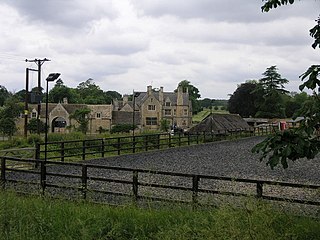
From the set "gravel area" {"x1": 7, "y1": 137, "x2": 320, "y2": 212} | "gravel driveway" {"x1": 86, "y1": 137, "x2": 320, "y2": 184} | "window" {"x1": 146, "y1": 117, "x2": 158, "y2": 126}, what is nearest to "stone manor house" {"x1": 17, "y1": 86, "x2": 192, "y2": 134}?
"window" {"x1": 146, "y1": 117, "x2": 158, "y2": 126}

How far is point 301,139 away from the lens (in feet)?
12.7

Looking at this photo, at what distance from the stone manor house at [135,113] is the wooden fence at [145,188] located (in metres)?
47.1

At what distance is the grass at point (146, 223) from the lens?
4398 millimetres

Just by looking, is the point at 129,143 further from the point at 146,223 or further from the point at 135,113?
the point at 135,113

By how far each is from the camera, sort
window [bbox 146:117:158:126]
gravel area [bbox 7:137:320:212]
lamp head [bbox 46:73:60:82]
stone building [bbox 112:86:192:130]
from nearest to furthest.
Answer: gravel area [bbox 7:137:320:212] → lamp head [bbox 46:73:60:82] → stone building [bbox 112:86:192:130] → window [bbox 146:117:158:126]

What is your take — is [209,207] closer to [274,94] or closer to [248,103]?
[274,94]

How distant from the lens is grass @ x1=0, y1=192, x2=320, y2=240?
173 inches

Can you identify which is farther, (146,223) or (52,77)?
(52,77)

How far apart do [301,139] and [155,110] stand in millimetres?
75431

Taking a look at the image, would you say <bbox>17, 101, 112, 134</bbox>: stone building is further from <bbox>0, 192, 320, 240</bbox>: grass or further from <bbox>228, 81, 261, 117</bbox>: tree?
<bbox>0, 192, 320, 240</bbox>: grass

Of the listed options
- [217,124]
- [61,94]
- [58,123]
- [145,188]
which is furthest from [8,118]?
[61,94]

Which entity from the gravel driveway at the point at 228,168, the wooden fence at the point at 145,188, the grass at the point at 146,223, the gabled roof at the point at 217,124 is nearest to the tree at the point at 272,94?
the grass at the point at 146,223

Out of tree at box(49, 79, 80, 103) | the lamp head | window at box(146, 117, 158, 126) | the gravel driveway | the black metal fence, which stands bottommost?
the gravel driveway

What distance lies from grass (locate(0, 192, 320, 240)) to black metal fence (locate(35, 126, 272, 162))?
959 cm
